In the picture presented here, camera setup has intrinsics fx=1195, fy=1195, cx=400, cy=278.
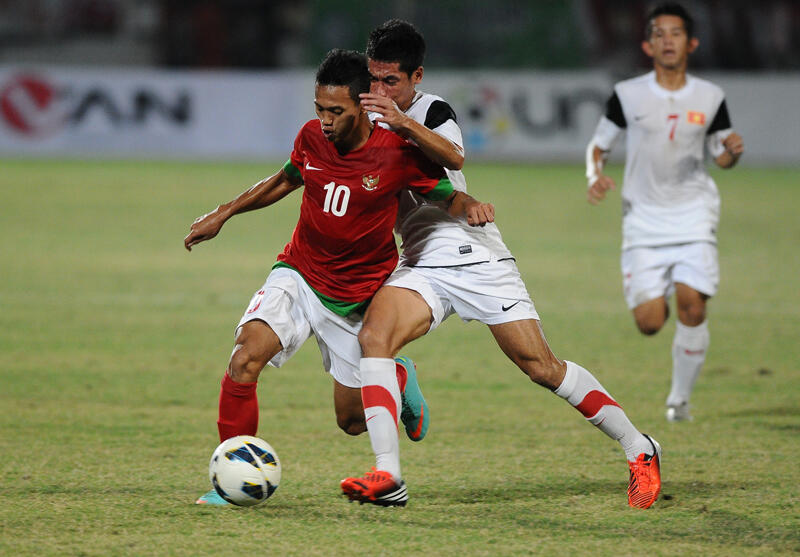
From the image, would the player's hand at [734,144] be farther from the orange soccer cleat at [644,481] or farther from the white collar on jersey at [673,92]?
the orange soccer cleat at [644,481]

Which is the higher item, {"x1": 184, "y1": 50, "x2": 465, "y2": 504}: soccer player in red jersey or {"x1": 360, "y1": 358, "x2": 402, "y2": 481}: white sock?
{"x1": 184, "y1": 50, "x2": 465, "y2": 504}: soccer player in red jersey

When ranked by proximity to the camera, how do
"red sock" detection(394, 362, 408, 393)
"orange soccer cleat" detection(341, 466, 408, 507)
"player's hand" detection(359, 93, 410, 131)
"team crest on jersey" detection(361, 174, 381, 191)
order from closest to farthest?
"orange soccer cleat" detection(341, 466, 408, 507) < "player's hand" detection(359, 93, 410, 131) < "team crest on jersey" detection(361, 174, 381, 191) < "red sock" detection(394, 362, 408, 393)

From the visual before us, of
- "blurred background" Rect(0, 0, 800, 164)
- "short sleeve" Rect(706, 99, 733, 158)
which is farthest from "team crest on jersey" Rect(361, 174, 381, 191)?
"blurred background" Rect(0, 0, 800, 164)

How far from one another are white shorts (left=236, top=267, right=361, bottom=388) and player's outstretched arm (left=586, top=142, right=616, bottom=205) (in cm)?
151

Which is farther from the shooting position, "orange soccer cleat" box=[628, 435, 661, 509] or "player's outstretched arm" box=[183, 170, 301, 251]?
"player's outstretched arm" box=[183, 170, 301, 251]

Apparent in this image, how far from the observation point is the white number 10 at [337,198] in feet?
15.9

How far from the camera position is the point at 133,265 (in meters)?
12.6

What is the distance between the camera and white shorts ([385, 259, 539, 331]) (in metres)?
4.95

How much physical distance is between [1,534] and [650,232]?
4078mm

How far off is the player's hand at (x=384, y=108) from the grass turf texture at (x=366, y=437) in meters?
1.51

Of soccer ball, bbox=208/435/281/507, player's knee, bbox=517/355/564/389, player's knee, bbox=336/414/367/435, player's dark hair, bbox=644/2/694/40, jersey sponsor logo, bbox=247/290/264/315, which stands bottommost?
player's knee, bbox=336/414/367/435

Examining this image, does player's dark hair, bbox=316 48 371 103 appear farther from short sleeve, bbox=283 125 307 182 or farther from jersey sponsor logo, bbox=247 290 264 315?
jersey sponsor logo, bbox=247 290 264 315

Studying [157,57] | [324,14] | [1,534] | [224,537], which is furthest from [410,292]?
[157,57]

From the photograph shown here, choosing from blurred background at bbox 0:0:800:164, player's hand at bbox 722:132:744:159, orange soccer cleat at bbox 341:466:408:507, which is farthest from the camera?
blurred background at bbox 0:0:800:164
